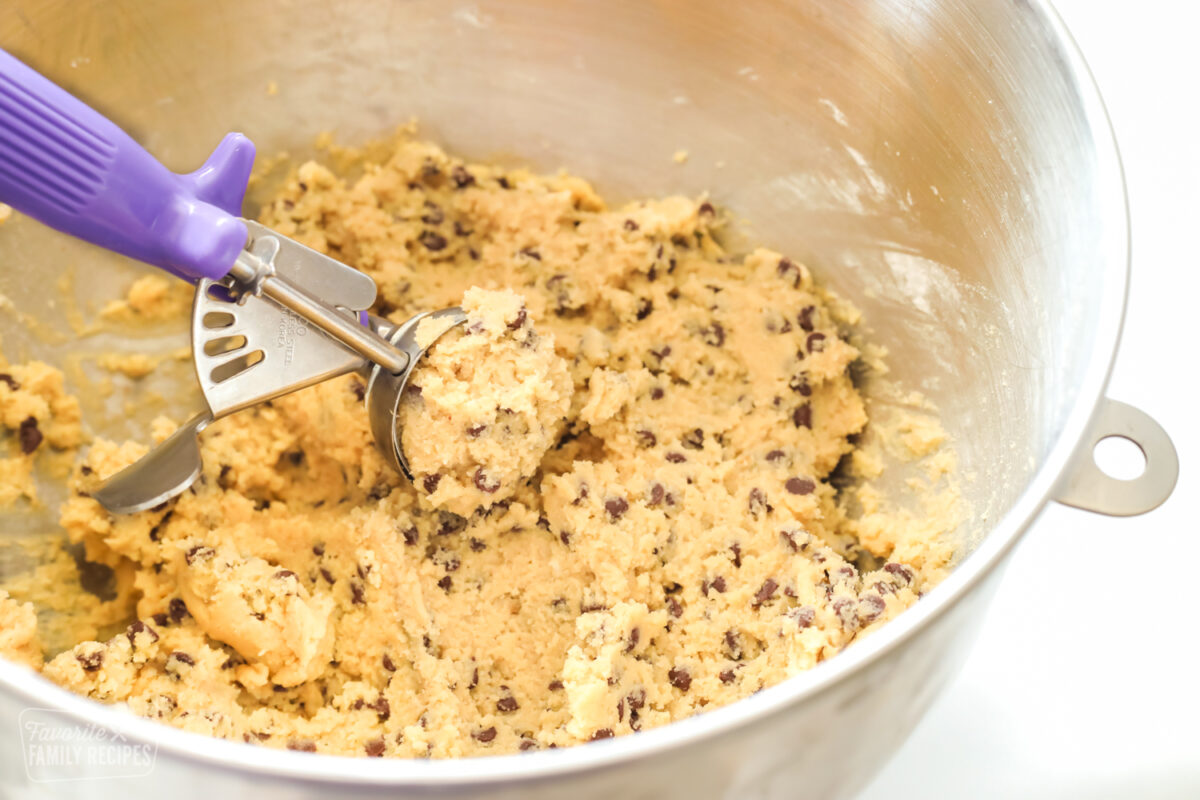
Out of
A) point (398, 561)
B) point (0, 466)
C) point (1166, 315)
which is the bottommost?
point (0, 466)

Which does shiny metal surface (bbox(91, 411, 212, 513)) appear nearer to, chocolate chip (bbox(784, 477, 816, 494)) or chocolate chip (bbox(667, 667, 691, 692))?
chocolate chip (bbox(667, 667, 691, 692))

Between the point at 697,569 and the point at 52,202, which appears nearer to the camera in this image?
the point at 52,202

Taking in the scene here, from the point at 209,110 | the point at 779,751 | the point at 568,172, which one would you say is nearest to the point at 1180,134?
the point at 568,172

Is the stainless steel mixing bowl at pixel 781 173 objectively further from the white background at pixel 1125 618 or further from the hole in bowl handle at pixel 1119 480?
the white background at pixel 1125 618

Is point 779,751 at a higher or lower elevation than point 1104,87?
lower

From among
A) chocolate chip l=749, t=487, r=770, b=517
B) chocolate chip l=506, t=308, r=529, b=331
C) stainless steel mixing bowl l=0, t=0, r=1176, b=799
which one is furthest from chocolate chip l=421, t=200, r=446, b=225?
chocolate chip l=749, t=487, r=770, b=517

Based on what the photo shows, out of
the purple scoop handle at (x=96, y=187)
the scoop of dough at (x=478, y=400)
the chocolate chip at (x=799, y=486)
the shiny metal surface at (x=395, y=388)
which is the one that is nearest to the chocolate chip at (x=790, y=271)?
the chocolate chip at (x=799, y=486)

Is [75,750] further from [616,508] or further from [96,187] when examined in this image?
[616,508]

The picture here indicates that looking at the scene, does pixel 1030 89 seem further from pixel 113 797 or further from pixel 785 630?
pixel 113 797
